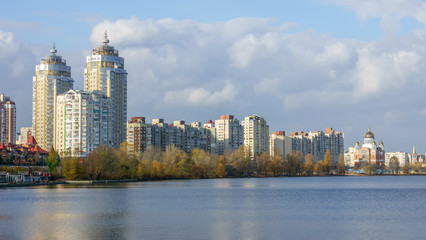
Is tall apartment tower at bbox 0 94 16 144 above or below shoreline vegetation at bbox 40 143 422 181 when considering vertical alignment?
above

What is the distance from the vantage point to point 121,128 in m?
166

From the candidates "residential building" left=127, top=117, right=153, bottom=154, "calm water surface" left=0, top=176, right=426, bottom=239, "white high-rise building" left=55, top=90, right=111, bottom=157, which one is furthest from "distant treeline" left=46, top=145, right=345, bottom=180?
"calm water surface" left=0, top=176, right=426, bottom=239

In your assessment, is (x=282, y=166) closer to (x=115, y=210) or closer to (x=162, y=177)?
(x=162, y=177)

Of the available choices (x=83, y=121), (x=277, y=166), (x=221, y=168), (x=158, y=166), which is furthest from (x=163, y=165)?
(x=277, y=166)

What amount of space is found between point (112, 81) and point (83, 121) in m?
21.0

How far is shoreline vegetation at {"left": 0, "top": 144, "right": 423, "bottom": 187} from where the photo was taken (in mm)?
111125

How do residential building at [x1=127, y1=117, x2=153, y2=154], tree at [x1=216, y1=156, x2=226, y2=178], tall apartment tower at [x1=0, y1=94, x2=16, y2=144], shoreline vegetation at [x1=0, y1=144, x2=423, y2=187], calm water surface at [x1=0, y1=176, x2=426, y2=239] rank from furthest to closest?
tall apartment tower at [x1=0, y1=94, x2=16, y2=144] < residential building at [x1=127, y1=117, x2=153, y2=154] < tree at [x1=216, y1=156, x2=226, y2=178] < shoreline vegetation at [x1=0, y1=144, x2=423, y2=187] < calm water surface at [x1=0, y1=176, x2=426, y2=239]

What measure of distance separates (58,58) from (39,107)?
15775 millimetres

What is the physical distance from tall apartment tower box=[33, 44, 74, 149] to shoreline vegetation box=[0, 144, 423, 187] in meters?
38.4

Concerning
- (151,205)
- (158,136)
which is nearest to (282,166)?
(158,136)

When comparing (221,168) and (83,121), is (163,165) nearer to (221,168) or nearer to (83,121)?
(83,121)

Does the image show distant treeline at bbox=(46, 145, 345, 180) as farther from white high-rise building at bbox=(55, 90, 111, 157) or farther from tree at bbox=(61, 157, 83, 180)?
white high-rise building at bbox=(55, 90, 111, 157)

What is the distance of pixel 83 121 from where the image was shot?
485 feet

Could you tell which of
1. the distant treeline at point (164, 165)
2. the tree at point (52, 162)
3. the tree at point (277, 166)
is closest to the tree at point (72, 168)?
the distant treeline at point (164, 165)
